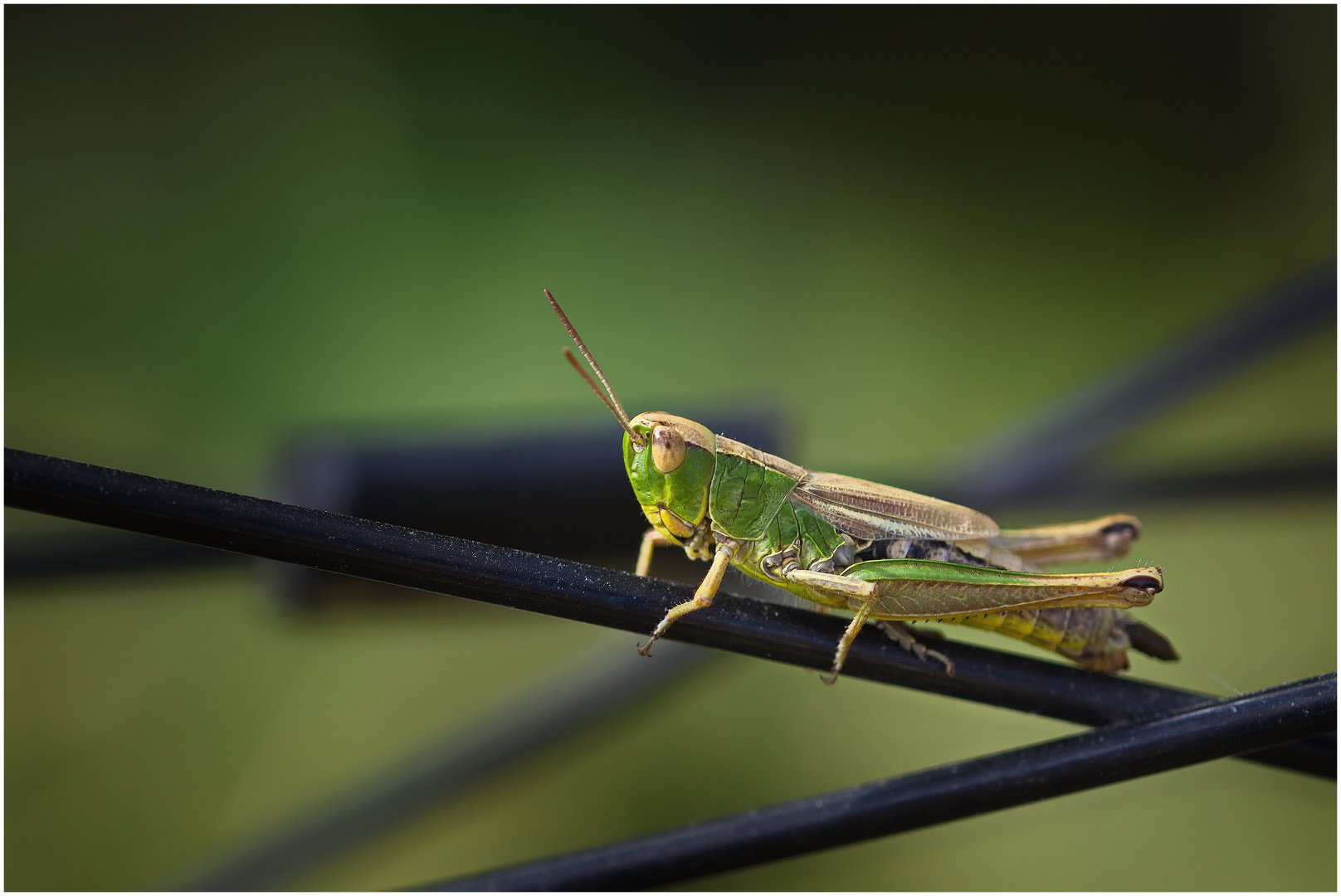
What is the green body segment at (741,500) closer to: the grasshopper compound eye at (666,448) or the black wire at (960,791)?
the grasshopper compound eye at (666,448)

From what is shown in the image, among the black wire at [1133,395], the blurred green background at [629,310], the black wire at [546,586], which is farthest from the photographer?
the blurred green background at [629,310]

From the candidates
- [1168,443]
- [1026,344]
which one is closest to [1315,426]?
[1168,443]

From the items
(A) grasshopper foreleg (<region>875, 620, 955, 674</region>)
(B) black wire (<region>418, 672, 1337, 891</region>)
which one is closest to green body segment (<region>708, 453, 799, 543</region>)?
(A) grasshopper foreleg (<region>875, 620, 955, 674</region>)

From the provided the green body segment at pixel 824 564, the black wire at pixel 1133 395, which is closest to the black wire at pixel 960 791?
the green body segment at pixel 824 564

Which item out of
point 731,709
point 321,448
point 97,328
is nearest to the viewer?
point 321,448

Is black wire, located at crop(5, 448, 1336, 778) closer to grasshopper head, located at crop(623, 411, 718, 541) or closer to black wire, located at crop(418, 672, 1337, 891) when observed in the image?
black wire, located at crop(418, 672, 1337, 891)

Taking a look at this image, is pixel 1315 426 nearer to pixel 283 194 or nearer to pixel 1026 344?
pixel 1026 344
